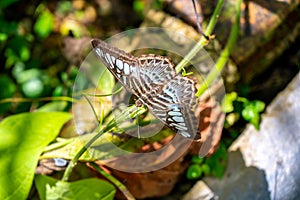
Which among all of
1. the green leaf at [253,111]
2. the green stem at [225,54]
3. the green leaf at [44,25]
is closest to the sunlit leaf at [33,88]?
the green leaf at [44,25]

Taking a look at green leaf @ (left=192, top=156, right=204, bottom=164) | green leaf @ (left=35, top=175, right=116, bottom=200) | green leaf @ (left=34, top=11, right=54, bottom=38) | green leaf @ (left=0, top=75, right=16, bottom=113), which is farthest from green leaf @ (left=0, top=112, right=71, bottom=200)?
green leaf @ (left=34, top=11, right=54, bottom=38)

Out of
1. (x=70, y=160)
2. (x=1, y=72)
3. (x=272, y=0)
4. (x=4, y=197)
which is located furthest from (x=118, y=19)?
(x=4, y=197)

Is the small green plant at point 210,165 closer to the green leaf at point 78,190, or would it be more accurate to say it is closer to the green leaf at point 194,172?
the green leaf at point 194,172

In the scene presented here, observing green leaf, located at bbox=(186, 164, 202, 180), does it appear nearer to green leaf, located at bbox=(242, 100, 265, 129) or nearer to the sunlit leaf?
green leaf, located at bbox=(242, 100, 265, 129)

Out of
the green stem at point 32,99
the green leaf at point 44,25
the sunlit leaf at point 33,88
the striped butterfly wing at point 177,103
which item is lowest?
the green stem at point 32,99

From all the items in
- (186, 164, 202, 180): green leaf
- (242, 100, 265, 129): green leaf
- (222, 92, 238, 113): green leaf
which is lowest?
(186, 164, 202, 180): green leaf

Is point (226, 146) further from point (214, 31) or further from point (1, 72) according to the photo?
point (1, 72)
